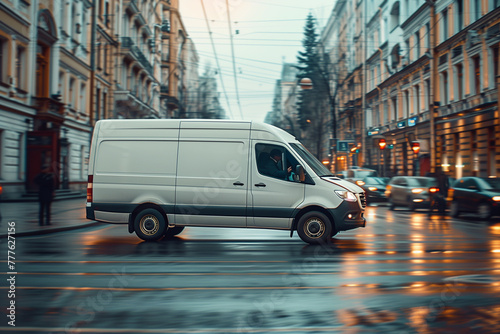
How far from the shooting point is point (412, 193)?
80.0 feet

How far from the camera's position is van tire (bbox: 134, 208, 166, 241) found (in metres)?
11.4

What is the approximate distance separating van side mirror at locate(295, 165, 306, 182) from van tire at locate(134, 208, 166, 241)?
9.59 feet

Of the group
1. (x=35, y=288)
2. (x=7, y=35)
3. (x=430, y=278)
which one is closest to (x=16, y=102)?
(x=7, y=35)

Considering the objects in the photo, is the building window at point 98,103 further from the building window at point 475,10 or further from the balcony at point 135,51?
the building window at point 475,10

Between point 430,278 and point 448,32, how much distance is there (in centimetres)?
3051

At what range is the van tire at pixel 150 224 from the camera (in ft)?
37.3

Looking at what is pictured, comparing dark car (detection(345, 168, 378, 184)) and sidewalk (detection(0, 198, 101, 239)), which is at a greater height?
dark car (detection(345, 168, 378, 184))

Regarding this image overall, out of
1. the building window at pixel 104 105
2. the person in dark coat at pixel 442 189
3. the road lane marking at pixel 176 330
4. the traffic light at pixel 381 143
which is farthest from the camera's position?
the building window at pixel 104 105

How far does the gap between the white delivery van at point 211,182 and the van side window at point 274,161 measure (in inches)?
0.8

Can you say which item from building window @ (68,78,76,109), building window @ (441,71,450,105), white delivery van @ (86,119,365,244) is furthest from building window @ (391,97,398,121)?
white delivery van @ (86,119,365,244)

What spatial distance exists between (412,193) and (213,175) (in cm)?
1538

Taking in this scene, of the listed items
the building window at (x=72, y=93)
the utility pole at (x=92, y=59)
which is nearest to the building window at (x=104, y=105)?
the utility pole at (x=92, y=59)

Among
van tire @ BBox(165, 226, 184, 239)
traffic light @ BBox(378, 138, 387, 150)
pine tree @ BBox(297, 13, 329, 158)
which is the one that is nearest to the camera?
van tire @ BBox(165, 226, 184, 239)

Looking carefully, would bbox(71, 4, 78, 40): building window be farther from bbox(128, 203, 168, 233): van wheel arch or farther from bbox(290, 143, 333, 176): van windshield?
bbox(290, 143, 333, 176): van windshield
